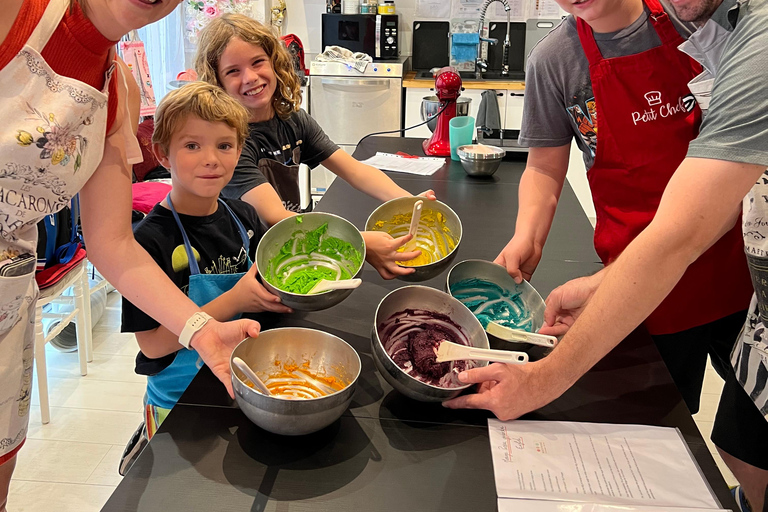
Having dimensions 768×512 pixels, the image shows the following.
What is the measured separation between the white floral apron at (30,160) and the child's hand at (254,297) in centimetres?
32

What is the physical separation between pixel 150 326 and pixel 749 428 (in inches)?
50.0

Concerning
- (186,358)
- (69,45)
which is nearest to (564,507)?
(186,358)

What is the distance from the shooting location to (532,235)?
1.49 metres

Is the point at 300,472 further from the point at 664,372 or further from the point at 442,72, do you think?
the point at 442,72

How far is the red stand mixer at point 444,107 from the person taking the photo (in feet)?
8.76

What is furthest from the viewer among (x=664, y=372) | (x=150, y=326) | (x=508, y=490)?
(x=150, y=326)

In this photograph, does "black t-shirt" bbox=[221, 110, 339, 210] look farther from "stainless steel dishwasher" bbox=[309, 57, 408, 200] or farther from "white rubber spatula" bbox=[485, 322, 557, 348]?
"stainless steel dishwasher" bbox=[309, 57, 408, 200]

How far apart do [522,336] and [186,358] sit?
2.35ft

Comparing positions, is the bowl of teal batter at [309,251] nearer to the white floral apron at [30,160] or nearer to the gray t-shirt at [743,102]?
the white floral apron at [30,160]

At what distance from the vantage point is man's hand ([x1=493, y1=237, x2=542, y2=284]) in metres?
1.31

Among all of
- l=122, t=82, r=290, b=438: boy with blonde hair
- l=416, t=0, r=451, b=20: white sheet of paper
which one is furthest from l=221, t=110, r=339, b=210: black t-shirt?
l=416, t=0, r=451, b=20: white sheet of paper

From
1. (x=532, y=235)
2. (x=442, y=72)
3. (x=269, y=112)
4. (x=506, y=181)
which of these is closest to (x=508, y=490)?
(x=532, y=235)

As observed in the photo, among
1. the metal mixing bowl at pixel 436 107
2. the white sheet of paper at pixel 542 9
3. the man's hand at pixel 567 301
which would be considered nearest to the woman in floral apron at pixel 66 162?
the man's hand at pixel 567 301

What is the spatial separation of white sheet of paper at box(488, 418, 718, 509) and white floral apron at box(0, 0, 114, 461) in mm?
762
